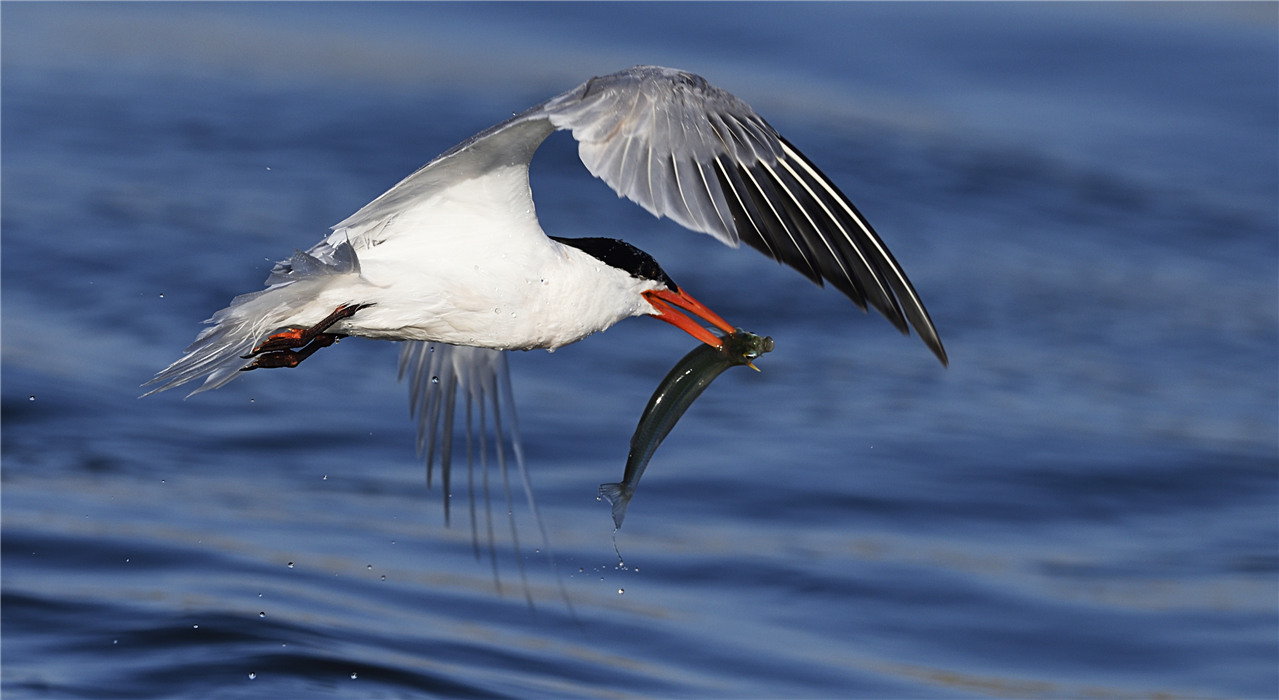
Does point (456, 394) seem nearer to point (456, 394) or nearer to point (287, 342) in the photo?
point (456, 394)

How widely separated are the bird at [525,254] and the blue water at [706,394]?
1792 millimetres

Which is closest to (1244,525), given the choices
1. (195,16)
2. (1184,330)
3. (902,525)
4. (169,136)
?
(902,525)

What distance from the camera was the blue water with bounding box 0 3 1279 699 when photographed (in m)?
6.97

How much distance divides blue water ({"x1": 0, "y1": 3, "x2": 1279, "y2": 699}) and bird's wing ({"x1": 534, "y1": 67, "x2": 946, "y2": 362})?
267 centimetres

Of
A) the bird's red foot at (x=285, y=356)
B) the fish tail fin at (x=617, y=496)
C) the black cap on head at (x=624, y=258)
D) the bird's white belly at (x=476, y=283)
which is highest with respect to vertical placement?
the black cap on head at (x=624, y=258)

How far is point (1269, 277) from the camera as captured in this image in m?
12.2

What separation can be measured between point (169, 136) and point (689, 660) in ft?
26.5

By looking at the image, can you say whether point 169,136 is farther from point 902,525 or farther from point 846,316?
point 902,525

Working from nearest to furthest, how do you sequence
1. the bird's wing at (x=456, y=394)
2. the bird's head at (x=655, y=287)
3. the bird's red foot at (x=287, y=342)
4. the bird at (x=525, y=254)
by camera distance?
the bird at (x=525, y=254)
the bird's red foot at (x=287, y=342)
the bird's head at (x=655, y=287)
the bird's wing at (x=456, y=394)

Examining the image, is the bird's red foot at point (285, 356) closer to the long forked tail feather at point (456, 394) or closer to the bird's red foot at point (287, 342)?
the bird's red foot at point (287, 342)

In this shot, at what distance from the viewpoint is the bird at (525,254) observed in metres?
4.35

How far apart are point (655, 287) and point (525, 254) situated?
0.48 metres

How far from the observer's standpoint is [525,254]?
16.8 ft

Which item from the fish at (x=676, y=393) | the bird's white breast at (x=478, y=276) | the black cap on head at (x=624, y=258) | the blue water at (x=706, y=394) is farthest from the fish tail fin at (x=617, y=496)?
the blue water at (x=706, y=394)
